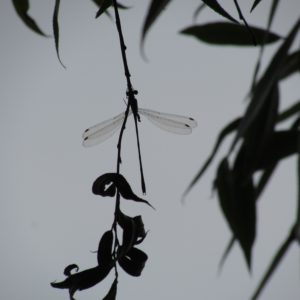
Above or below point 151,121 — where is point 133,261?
below

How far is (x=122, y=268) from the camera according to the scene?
1.00 metres

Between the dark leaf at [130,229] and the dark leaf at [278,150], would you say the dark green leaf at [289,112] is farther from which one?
the dark leaf at [130,229]

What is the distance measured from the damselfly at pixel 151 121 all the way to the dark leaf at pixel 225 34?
1.32m

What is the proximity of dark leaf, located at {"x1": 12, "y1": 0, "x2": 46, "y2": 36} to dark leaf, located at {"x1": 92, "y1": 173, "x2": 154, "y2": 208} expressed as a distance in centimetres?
45

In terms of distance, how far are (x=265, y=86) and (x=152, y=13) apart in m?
0.22

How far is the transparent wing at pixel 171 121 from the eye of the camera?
7.54 feet

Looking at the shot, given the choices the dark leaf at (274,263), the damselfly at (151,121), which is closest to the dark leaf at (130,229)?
the dark leaf at (274,263)

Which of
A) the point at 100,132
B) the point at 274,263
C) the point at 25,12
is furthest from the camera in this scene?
the point at 100,132

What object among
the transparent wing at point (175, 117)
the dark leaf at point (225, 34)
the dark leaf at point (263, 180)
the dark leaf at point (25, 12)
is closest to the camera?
the dark leaf at point (263, 180)

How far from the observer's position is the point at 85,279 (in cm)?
100

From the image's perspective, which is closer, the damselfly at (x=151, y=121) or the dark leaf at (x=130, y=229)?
the dark leaf at (x=130, y=229)

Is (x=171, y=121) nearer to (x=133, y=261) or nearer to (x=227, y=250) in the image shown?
(x=133, y=261)

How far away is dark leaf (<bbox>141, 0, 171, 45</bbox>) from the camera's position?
2.13 feet

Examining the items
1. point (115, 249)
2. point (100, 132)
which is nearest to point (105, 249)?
point (115, 249)
